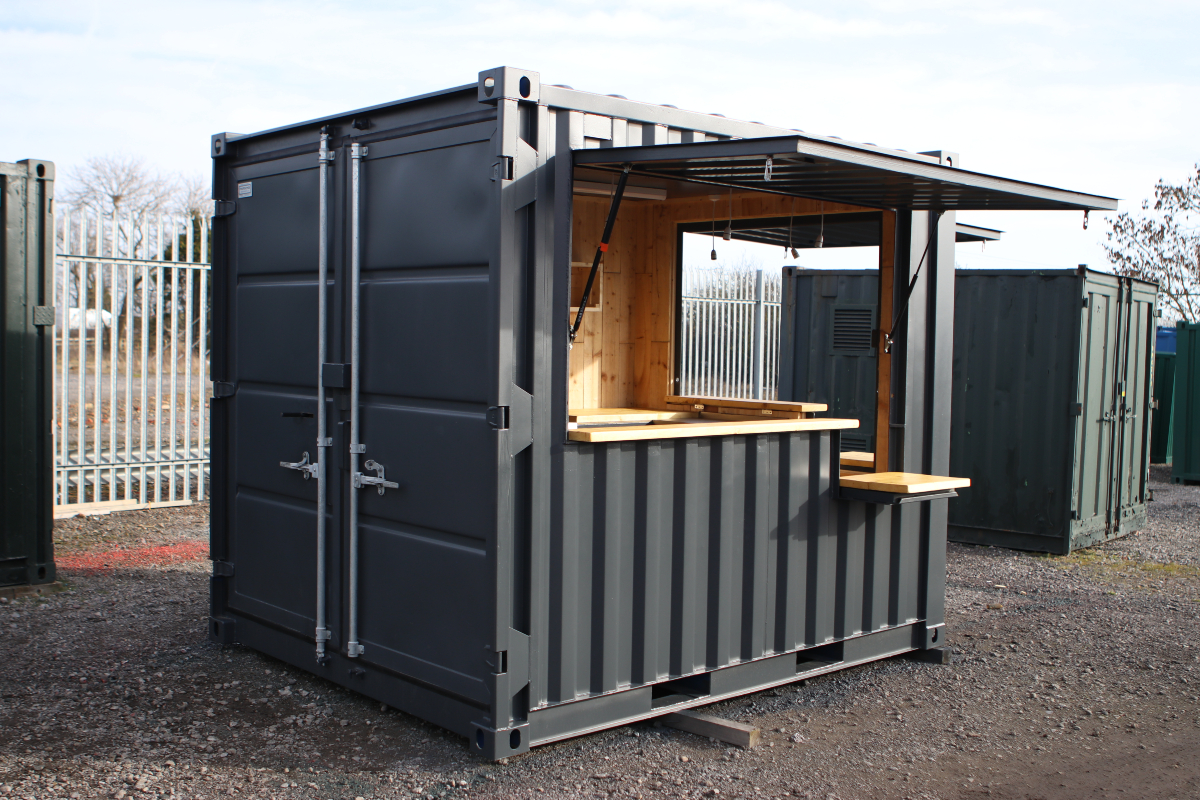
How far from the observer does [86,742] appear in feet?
15.6

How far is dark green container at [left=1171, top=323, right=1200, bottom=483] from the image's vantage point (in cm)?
1465

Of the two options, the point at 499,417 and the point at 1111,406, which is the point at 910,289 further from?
the point at 1111,406

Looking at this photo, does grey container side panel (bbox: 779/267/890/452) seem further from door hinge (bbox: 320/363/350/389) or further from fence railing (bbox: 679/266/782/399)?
door hinge (bbox: 320/363/350/389)

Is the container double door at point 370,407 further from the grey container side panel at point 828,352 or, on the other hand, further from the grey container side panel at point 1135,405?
the grey container side panel at point 1135,405

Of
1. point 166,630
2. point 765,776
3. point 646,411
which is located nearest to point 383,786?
point 765,776

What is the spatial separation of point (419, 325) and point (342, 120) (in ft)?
4.01

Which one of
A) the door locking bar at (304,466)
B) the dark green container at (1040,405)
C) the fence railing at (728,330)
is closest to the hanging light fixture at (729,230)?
the door locking bar at (304,466)

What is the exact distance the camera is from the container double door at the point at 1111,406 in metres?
9.80

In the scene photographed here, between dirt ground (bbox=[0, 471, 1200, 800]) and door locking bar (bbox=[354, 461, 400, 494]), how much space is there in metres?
1.09

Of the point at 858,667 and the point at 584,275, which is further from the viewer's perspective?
the point at 584,275

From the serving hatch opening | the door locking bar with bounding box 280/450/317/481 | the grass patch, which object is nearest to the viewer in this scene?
the serving hatch opening

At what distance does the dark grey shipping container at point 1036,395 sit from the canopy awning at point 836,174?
4255mm

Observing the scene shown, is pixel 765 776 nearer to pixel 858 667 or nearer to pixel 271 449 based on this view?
pixel 858 667

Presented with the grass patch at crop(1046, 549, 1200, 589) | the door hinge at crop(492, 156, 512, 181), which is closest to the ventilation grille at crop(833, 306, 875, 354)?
the grass patch at crop(1046, 549, 1200, 589)
